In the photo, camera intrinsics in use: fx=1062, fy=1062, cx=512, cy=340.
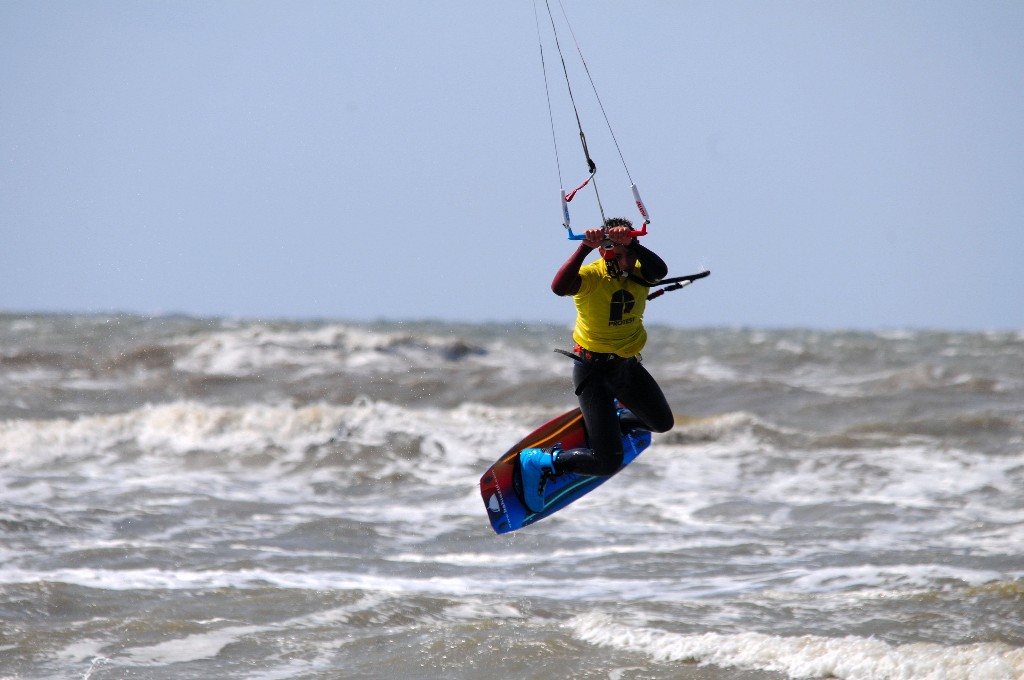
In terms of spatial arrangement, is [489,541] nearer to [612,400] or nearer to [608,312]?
[612,400]

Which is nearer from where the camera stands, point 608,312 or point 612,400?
point 608,312

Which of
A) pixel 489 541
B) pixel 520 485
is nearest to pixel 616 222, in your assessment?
pixel 520 485

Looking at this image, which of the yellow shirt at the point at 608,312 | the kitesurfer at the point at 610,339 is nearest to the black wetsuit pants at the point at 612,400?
the kitesurfer at the point at 610,339

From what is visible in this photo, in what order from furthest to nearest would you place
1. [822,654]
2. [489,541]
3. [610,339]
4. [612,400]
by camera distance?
[489,541] → [612,400] → [610,339] → [822,654]

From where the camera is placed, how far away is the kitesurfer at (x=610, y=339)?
6129 millimetres

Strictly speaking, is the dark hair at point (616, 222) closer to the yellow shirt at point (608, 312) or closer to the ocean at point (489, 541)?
the yellow shirt at point (608, 312)

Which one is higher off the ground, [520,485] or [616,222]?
[616,222]

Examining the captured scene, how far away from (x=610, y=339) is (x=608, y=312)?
0.67 feet

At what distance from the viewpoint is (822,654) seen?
600cm

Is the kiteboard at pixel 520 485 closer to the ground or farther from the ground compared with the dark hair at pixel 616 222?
closer to the ground

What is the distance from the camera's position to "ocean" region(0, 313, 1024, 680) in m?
6.23

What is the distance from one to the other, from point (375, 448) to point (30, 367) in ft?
40.0

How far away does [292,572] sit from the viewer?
8.24 m

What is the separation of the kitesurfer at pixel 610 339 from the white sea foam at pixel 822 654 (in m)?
1.17
